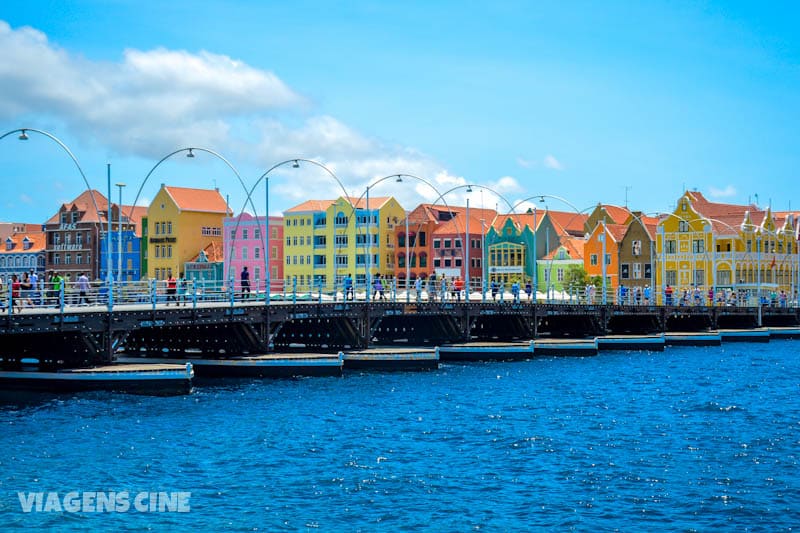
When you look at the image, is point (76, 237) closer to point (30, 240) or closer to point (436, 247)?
point (30, 240)

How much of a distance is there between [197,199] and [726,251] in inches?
3009

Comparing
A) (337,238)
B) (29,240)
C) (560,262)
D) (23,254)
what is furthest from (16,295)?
(29,240)

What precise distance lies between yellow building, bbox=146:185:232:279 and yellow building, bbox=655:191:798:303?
6273 cm

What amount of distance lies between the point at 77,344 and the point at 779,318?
86.9 m

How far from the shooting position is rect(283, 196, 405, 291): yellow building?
13775 centimetres

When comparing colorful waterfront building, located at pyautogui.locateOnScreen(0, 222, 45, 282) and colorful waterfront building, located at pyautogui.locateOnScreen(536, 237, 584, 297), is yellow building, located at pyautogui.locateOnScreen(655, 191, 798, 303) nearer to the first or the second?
colorful waterfront building, located at pyautogui.locateOnScreen(536, 237, 584, 297)

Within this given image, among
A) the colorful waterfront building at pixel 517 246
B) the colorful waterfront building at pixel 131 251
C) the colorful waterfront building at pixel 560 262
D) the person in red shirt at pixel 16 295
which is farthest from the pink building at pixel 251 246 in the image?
the person in red shirt at pixel 16 295

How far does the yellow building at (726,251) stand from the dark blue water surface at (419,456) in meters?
71.1

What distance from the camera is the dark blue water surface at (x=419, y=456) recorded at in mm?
23984

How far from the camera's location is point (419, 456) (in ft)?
103

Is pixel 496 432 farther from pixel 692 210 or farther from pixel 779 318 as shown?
pixel 692 210

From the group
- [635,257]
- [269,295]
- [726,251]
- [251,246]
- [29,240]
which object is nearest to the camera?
[269,295]

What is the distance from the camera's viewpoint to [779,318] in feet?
364

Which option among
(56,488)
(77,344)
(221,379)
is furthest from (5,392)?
(56,488)
